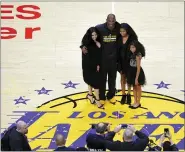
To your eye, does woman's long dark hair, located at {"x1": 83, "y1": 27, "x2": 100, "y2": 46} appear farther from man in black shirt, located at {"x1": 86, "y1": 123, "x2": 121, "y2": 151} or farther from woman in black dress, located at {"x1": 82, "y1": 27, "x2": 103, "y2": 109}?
man in black shirt, located at {"x1": 86, "y1": 123, "x2": 121, "y2": 151}

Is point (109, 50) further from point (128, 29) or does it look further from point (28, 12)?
point (28, 12)

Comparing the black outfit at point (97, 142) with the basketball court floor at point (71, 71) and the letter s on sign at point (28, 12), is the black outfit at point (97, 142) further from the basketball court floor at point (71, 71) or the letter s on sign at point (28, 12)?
the letter s on sign at point (28, 12)

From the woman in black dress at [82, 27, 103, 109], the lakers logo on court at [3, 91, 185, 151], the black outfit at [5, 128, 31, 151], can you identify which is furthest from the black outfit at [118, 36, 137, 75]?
the black outfit at [5, 128, 31, 151]

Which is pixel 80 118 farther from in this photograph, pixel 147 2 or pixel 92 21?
pixel 147 2

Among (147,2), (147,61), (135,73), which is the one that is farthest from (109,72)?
(147,2)

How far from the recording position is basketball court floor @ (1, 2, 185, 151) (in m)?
9.44

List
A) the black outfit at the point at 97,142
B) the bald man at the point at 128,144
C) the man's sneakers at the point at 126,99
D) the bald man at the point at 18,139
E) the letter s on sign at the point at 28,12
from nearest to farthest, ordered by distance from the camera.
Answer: the bald man at the point at 128,144 < the black outfit at the point at 97,142 < the bald man at the point at 18,139 < the man's sneakers at the point at 126,99 < the letter s on sign at the point at 28,12

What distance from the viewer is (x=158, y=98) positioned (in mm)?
10133

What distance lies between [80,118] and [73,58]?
2.20 metres

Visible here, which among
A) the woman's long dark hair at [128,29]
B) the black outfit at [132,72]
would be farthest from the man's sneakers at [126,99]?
the woman's long dark hair at [128,29]

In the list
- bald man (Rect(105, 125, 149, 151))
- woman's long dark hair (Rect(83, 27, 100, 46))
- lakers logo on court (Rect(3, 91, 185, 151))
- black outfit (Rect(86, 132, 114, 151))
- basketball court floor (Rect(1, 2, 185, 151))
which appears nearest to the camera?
bald man (Rect(105, 125, 149, 151))

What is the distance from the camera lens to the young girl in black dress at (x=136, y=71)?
30.7 ft

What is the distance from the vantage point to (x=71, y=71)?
11047mm

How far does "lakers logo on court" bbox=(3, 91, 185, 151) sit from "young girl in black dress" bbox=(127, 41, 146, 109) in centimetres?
25
